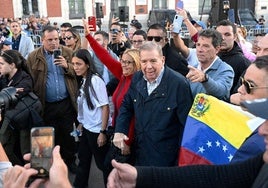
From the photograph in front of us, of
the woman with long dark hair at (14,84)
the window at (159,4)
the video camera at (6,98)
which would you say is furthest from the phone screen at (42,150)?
the window at (159,4)

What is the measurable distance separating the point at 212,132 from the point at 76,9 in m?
29.0

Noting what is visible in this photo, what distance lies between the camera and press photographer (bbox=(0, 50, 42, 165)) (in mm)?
3553

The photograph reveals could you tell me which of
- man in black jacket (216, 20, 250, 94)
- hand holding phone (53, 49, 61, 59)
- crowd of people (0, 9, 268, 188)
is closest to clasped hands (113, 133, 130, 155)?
crowd of people (0, 9, 268, 188)

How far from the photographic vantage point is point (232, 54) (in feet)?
12.3

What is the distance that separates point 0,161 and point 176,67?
226 centimetres

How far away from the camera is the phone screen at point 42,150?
1.27 m

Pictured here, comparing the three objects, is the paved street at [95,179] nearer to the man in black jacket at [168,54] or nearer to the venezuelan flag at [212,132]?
the man in black jacket at [168,54]

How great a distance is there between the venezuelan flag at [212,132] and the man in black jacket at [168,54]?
120cm

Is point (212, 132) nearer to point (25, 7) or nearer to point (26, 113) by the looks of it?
point (26, 113)

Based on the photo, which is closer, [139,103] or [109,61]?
[139,103]

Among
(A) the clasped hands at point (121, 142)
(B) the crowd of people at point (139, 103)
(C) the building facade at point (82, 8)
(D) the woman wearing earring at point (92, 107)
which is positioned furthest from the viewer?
(C) the building facade at point (82, 8)

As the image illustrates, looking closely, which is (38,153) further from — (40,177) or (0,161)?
(0,161)

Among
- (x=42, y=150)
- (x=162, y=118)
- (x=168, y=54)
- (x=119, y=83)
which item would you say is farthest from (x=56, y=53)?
(x=42, y=150)

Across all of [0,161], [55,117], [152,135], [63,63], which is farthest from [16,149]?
[0,161]
